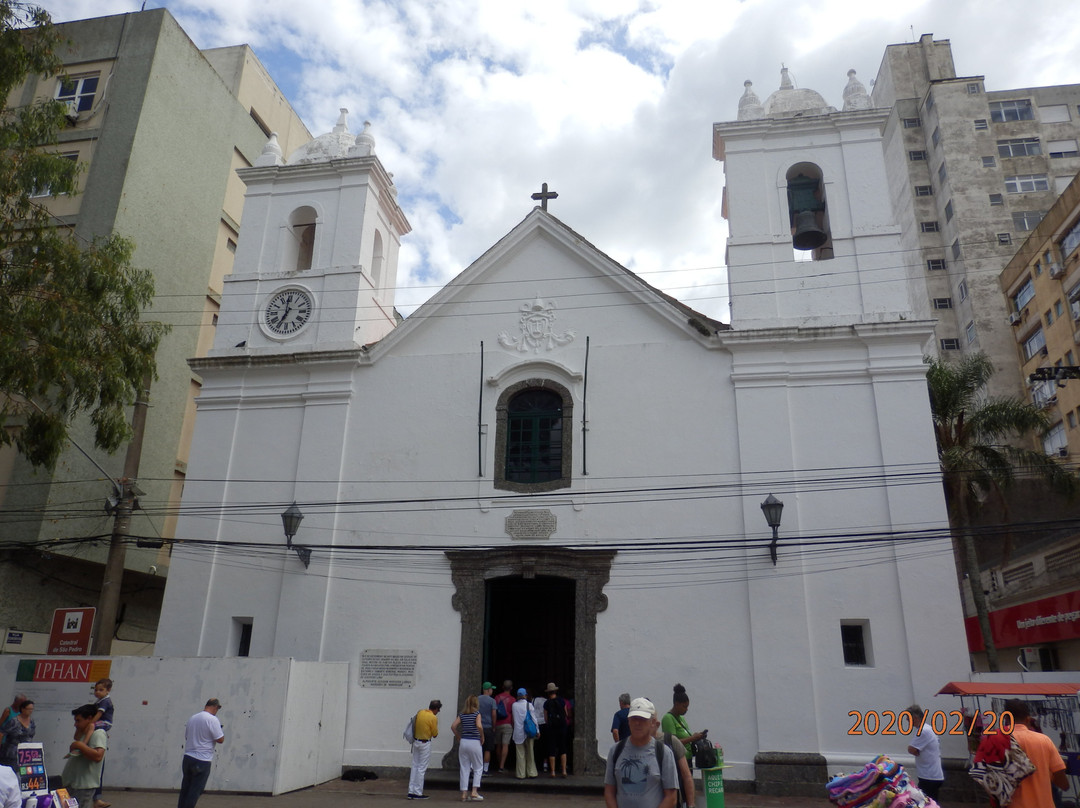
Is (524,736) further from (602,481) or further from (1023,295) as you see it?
(1023,295)

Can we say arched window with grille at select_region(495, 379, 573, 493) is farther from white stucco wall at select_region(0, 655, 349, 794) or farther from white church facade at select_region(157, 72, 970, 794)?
white stucco wall at select_region(0, 655, 349, 794)

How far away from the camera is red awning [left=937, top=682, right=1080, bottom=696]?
396 inches

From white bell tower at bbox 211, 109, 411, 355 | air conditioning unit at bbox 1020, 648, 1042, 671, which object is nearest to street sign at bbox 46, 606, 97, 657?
white bell tower at bbox 211, 109, 411, 355

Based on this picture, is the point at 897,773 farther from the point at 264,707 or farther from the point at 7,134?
the point at 7,134

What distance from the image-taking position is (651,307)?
1547cm

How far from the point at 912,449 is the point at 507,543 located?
671 cm

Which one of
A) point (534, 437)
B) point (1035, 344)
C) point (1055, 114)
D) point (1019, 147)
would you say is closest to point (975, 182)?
point (1019, 147)

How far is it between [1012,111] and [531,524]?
130ft

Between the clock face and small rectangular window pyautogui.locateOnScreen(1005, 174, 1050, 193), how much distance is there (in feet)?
120

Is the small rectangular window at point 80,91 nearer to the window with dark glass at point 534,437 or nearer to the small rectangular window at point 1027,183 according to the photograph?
the window with dark glass at point 534,437

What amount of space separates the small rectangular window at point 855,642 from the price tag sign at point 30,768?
10.4 metres

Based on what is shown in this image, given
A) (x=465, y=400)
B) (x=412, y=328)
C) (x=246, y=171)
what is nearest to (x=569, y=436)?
(x=465, y=400)

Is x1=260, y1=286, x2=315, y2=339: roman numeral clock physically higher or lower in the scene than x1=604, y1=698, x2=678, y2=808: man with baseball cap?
higher
